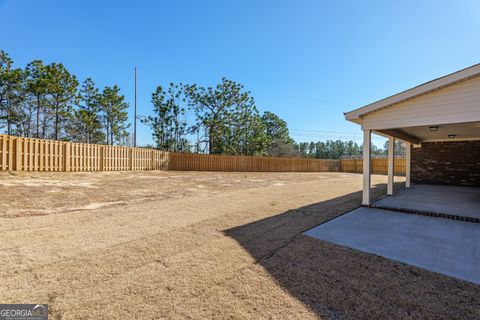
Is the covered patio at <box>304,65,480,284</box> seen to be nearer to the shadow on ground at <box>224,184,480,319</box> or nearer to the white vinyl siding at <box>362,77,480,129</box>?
the white vinyl siding at <box>362,77,480,129</box>

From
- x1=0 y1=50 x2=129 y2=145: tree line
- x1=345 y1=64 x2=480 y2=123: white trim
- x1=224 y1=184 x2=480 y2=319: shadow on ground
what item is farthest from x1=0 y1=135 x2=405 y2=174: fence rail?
x1=345 y1=64 x2=480 y2=123: white trim

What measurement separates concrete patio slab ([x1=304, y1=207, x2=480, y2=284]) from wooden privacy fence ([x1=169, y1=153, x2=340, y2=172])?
14218mm

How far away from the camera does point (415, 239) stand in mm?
3688

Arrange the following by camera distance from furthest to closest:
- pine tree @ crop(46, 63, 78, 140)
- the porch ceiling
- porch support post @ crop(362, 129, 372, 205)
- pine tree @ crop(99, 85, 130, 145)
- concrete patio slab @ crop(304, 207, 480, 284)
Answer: pine tree @ crop(99, 85, 130, 145)
pine tree @ crop(46, 63, 78, 140)
the porch ceiling
porch support post @ crop(362, 129, 372, 205)
concrete patio slab @ crop(304, 207, 480, 284)

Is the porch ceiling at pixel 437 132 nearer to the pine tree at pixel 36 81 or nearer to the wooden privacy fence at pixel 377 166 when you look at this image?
the wooden privacy fence at pixel 377 166

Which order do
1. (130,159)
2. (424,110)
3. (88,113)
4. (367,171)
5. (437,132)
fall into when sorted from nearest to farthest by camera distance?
(424,110)
(367,171)
(437,132)
(130,159)
(88,113)

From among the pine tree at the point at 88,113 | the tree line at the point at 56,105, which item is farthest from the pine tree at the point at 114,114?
the pine tree at the point at 88,113

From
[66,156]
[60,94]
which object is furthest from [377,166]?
[60,94]

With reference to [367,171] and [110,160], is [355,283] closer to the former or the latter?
[367,171]

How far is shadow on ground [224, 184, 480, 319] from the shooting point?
6.25ft

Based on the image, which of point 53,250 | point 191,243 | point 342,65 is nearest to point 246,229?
point 191,243

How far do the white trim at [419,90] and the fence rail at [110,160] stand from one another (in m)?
12.0

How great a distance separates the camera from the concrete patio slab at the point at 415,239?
2.80 metres

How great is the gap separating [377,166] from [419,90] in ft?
69.7
